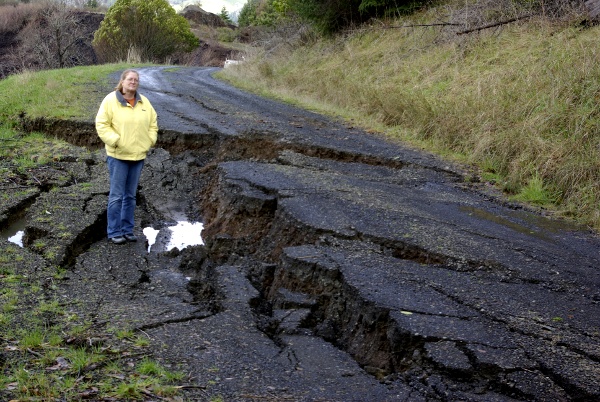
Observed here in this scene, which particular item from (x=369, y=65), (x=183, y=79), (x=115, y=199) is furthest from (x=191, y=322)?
(x=183, y=79)

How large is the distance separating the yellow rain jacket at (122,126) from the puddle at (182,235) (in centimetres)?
85

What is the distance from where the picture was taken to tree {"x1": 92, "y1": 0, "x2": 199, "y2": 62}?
105 feet

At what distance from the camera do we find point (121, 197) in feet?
19.5

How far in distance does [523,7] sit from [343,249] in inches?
383

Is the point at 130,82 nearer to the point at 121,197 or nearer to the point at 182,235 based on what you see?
the point at 121,197

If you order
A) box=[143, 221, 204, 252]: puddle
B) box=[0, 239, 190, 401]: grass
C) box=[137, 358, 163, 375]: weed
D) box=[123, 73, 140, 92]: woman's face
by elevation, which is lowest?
box=[143, 221, 204, 252]: puddle

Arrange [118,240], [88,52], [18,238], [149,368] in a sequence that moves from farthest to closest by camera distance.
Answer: [88,52]
[118,240]
[18,238]
[149,368]

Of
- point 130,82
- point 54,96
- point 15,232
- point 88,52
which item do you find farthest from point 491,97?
point 88,52

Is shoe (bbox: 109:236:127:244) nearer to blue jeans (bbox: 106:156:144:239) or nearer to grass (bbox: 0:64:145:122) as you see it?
blue jeans (bbox: 106:156:144:239)

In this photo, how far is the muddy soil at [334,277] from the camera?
3.31m

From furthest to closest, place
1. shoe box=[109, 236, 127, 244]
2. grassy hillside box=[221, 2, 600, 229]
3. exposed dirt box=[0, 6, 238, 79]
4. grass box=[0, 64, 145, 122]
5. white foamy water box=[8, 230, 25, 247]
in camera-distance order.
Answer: exposed dirt box=[0, 6, 238, 79], grass box=[0, 64, 145, 122], grassy hillside box=[221, 2, 600, 229], shoe box=[109, 236, 127, 244], white foamy water box=[8, 230, 25, 247]

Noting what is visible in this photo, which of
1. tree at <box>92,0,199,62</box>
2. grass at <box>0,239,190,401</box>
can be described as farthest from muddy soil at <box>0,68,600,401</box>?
tree at <box>92,0,199,62</box>

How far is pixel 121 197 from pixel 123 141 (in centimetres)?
52

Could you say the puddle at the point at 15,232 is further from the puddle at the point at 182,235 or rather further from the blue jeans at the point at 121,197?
the puddle at the point at 182,235
